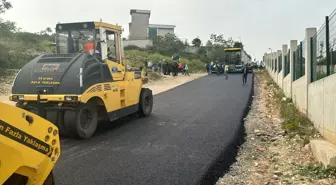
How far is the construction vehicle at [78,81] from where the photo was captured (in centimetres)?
750

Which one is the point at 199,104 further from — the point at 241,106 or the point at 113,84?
the point at 113,84

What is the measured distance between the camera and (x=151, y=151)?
656 centimetres

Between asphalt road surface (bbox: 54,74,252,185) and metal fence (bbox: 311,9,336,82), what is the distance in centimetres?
230

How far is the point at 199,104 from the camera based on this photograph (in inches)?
521

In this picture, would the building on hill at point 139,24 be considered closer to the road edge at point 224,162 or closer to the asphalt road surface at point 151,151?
the asphalt road surface at point 151,151

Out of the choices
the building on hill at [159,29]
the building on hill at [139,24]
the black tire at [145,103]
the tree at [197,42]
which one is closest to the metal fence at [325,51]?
the black tire at [145,103]

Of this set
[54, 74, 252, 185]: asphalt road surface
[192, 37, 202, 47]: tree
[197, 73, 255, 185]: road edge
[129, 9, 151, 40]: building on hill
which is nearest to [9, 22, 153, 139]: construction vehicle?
[54, 74, 252, 185]: asphalt road surface

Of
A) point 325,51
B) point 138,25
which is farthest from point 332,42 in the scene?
point 138,25

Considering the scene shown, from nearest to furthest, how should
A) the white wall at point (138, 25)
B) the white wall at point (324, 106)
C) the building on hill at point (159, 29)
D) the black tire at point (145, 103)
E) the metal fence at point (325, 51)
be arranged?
the white wall at point (324, 106) → the metal fence at point (325, 51) → the black tire at point (145, 103) → the white wall at point (138, 25) → the building on hill at point (159, 29)

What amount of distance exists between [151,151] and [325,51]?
4375 millimetres

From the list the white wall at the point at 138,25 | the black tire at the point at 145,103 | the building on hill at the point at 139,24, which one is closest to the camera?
the black tire at the point at 145,103

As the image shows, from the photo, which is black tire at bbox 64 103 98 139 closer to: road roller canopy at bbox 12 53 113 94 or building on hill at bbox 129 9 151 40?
road roller canopy at bbox 12 53 113 94

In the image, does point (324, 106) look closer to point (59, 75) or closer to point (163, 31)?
point (59, 75)

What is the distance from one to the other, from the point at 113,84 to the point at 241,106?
5.53m
